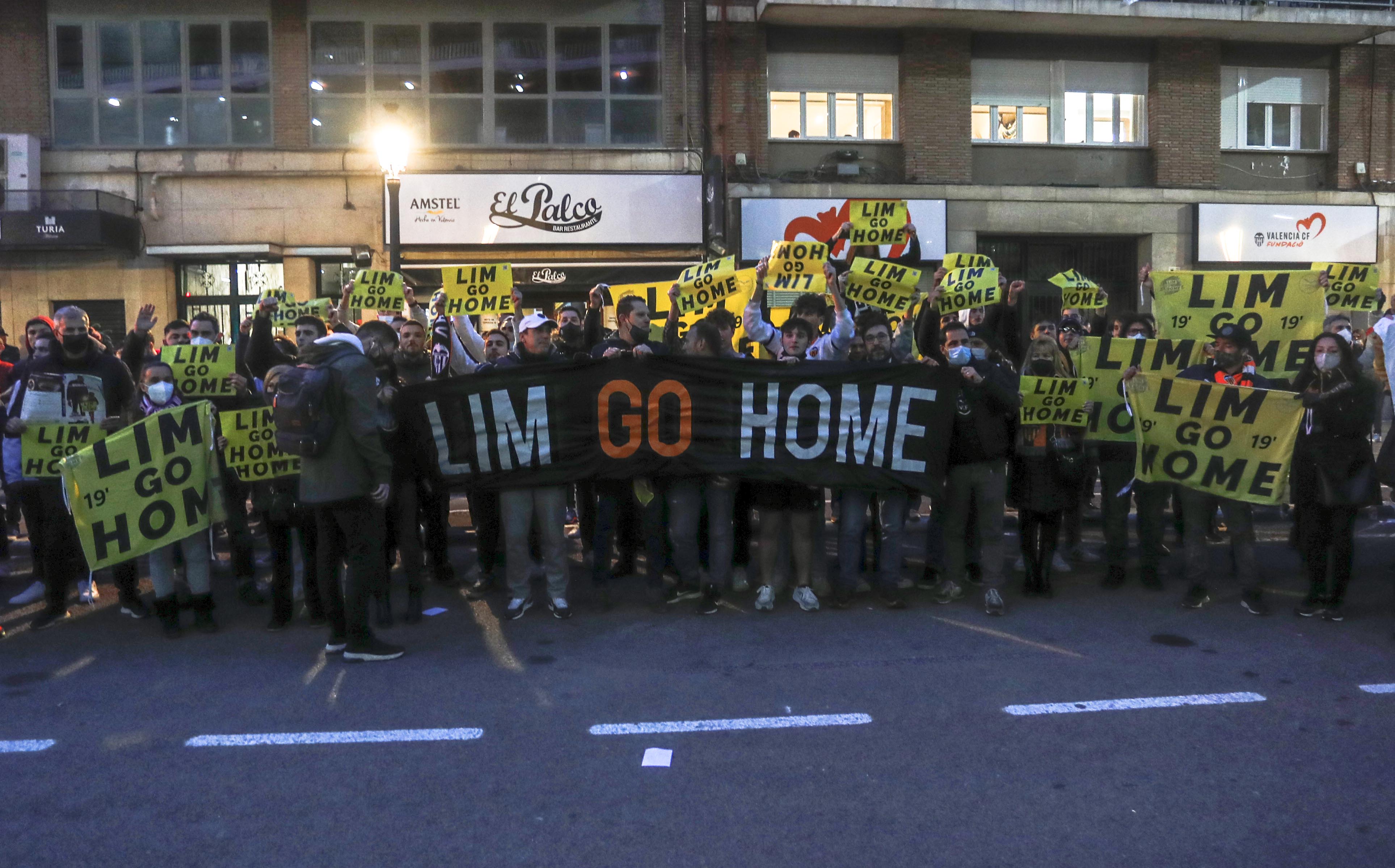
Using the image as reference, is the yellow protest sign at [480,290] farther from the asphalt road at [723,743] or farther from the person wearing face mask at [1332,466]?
the person wearing face mask at [1332,466]

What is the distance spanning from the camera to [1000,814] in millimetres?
4008

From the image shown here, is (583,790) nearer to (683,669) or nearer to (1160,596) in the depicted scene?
(683,669)

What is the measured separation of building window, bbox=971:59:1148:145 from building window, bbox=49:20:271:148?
11.6 metres

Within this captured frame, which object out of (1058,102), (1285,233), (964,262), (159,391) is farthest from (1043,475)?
(1285,233)

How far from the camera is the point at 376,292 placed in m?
9.70

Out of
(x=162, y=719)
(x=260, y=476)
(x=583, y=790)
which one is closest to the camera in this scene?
(x=583, y=790)

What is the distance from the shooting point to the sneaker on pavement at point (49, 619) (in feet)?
22.8

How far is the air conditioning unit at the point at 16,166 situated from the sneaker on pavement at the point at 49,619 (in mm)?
12586

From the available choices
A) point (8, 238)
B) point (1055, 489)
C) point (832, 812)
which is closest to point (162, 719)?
point (832, 812)

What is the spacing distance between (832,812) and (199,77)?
17.8 meters

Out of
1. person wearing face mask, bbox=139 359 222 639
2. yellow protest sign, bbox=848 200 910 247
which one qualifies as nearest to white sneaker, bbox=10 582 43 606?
person wearing face mask, bbox=139 359 222 639

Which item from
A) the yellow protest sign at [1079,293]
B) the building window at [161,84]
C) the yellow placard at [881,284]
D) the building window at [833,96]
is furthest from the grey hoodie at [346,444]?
the building window at [833,96]

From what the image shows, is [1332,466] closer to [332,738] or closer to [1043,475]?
[1043,475]

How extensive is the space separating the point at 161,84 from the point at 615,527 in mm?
14284
